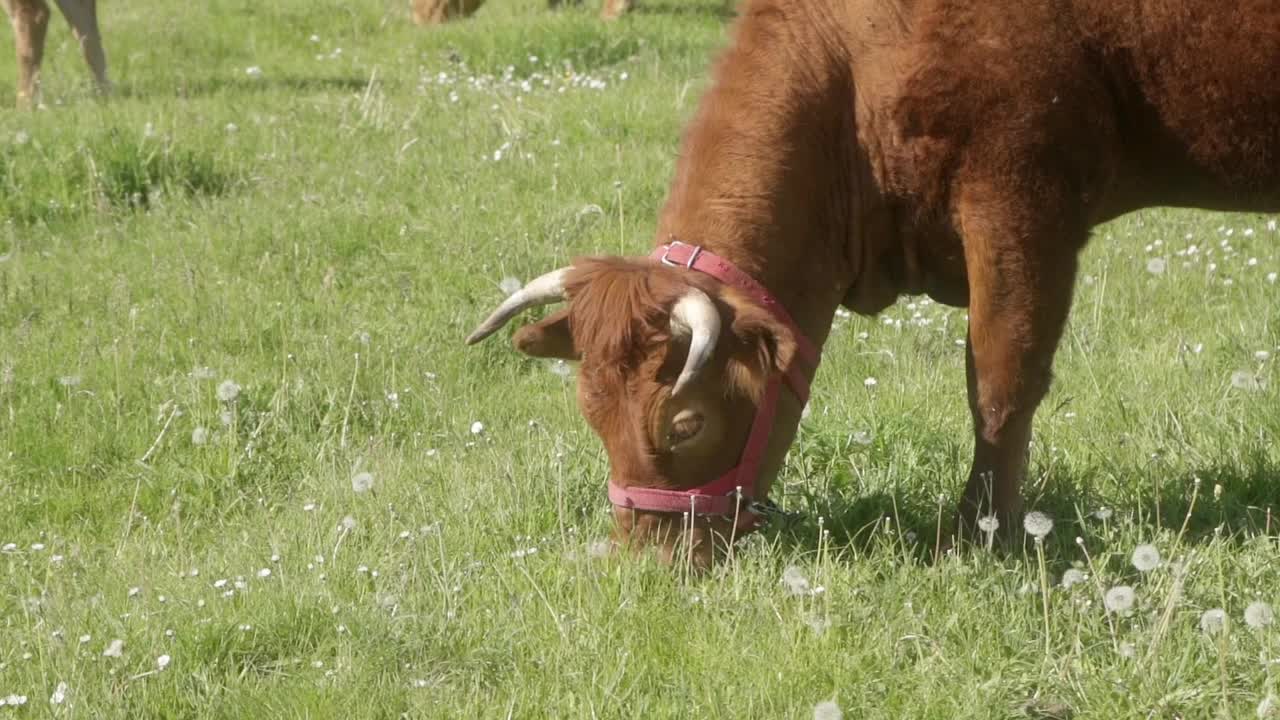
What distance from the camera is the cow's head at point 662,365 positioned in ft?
14.0

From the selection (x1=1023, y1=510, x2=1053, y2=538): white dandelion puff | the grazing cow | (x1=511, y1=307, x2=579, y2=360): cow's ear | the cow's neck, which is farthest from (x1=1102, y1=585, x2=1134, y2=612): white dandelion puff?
(x1=511, y1=307, x2=579, y2=360): cow's ear

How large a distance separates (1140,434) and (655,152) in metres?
3.91

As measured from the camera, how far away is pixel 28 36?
1135cm

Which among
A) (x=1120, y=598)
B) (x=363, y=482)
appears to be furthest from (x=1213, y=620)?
(x=363, y=482)

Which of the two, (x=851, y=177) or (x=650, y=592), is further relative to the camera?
(x=851, y=177)

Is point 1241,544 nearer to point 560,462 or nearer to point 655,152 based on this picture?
point 560,462

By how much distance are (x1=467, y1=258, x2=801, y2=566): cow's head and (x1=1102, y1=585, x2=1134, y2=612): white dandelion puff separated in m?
0.98

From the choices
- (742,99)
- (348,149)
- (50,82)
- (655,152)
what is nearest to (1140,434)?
(742,99)

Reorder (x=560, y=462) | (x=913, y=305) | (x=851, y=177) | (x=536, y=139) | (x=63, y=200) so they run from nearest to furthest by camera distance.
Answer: (x=851, y=177)
(x=560, y=462)
(x=913, y=305)
(x=63, y=200)
(x=536, y=139)

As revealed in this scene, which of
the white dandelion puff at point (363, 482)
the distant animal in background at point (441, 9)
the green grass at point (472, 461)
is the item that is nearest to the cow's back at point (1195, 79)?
the green grass at point (472, 461)

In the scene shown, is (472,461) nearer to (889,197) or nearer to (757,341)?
(757,341)

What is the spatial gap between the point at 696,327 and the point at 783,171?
2.40 feet

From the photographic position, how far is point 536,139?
9055mm

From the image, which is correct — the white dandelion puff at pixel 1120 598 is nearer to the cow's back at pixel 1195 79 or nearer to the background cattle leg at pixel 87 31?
the cow's back at pixel 1195 79
